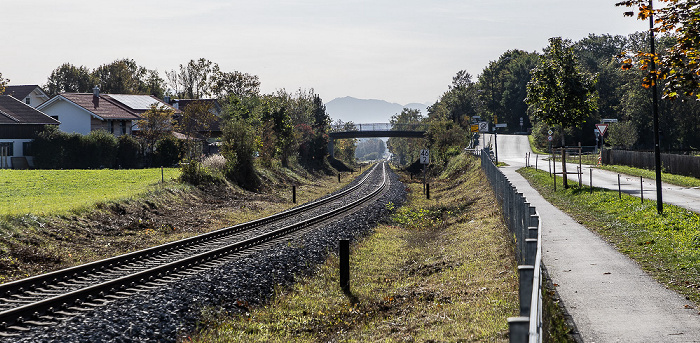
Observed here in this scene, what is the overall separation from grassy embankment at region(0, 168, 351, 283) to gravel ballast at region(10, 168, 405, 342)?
452 centimetres

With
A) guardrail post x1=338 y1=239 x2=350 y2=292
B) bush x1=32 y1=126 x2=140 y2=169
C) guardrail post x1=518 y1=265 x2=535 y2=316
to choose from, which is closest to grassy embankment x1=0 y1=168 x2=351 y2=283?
guardrail post x1=338 y1=239 x2=350 y2=292

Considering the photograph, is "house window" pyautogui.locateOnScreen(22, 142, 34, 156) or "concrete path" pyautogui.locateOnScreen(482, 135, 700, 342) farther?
"house window" pyautogui.locateOnScreen(22, 142, 34, 156)

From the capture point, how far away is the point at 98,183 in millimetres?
33719

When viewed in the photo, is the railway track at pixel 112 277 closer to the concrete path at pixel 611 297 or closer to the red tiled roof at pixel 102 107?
the concrete path at pixel 611 297

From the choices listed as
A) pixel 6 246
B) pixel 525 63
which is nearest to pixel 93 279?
pixel 6 246

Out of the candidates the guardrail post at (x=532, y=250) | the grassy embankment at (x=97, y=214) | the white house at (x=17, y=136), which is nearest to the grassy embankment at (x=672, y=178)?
the grassy embankment at (x=97, y=214)

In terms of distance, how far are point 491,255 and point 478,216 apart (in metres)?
Answer: 8.66

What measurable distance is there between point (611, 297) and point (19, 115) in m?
57.2

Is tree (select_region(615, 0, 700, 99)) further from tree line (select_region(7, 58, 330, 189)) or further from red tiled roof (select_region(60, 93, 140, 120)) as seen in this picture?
red tiled roof (select_region(60, 93, 140, 120))

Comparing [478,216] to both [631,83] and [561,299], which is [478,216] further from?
[631,83]

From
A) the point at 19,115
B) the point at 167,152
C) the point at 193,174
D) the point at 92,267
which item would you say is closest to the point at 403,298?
the point at 92,267

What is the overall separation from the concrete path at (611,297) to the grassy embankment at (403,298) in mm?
978

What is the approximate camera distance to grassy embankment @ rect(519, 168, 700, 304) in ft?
40.7

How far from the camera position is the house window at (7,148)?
2046 inches
